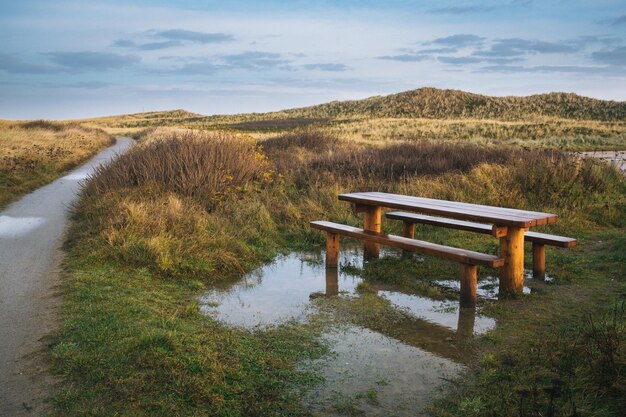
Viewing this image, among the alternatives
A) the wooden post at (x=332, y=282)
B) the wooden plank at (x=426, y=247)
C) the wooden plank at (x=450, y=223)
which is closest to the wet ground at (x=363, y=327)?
the wooden post at (x=332, y=282)

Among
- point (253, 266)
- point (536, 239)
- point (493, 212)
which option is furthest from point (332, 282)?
point (536, 239)

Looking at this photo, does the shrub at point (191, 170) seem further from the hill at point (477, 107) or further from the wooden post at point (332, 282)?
the hill at point (477, 107)

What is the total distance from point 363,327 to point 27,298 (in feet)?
11.6

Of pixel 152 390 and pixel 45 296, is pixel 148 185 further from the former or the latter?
pixel 152 390

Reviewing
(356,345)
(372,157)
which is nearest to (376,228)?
(356,345)

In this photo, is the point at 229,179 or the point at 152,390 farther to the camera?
the point at 229,179

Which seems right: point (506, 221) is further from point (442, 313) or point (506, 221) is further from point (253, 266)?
point (253, 266)

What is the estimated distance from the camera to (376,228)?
26.7 ft

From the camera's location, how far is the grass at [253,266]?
4.10 m

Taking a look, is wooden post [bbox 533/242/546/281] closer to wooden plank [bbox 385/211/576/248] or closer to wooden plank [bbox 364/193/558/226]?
wooden plank [bbox 385/211/576/248]

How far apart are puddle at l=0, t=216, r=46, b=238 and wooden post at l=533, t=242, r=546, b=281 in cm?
767

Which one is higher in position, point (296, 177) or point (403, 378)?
point (296, 177)

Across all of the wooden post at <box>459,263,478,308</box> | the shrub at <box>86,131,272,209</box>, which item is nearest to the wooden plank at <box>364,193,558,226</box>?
the wooden post at <box>459,263,478,308</box>

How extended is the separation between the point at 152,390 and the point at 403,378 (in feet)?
5.98
